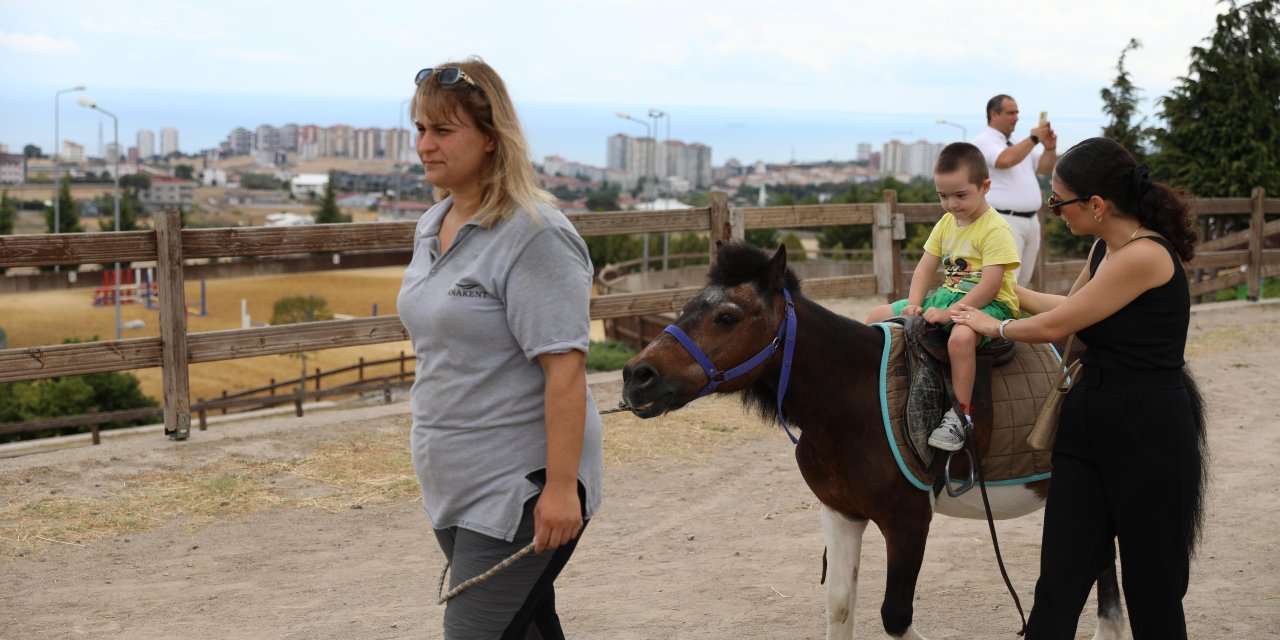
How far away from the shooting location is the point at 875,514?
365 centimetres

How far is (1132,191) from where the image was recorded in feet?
10.2

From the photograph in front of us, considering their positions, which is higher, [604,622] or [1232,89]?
[1232,89]

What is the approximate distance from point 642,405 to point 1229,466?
17.9 ft

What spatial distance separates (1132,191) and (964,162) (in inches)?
42.7

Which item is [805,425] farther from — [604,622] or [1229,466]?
[1229,466]

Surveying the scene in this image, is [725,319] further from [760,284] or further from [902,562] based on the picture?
[902,562]

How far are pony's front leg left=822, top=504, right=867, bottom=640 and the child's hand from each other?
0.71 metres

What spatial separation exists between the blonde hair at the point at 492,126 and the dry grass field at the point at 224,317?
91.3 feet

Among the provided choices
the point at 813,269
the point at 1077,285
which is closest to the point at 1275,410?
the point at 1077,285

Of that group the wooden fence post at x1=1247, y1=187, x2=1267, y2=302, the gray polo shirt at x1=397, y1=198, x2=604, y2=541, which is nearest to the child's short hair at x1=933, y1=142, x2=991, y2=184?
the gray polo shirt at x1=397, y1=198, x2=604, y2=541

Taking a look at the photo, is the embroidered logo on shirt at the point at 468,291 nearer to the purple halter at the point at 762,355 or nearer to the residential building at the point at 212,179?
the purple halter at the point at 762,355

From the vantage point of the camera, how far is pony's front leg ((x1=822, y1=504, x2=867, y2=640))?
3.83 meters

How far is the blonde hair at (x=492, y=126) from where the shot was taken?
238 centimetres

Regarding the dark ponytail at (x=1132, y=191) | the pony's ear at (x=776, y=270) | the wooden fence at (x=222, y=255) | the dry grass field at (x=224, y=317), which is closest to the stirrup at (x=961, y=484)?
the pony's ear at (x=776, y=270)
